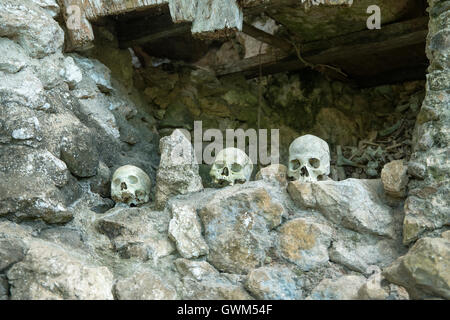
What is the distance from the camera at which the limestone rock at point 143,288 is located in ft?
6.59

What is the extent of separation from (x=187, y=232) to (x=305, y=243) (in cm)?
54

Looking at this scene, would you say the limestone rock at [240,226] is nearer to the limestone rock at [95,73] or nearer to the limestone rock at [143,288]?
the limestone rock at [143,288]

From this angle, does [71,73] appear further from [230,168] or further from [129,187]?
[230,168]

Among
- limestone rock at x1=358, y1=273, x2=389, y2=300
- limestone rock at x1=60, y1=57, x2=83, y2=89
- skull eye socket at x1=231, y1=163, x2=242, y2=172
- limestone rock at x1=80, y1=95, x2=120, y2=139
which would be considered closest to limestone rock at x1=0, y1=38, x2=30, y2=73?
limestone rock at x1=60, y1=57, x2=83, y2=89

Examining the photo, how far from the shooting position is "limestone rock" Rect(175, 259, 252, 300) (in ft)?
6.76

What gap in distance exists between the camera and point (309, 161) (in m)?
2.57

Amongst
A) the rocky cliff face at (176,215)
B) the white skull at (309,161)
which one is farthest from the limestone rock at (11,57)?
the white skull at (309,161)

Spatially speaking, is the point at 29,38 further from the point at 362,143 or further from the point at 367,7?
the point at 362,143

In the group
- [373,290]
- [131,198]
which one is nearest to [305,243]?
[373,290]

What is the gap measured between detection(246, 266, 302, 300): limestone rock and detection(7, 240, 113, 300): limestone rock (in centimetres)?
59

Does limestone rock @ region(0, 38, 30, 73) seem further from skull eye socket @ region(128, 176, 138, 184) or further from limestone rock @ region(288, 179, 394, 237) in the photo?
limestone rock @ region(288, 179, 394, 237)
